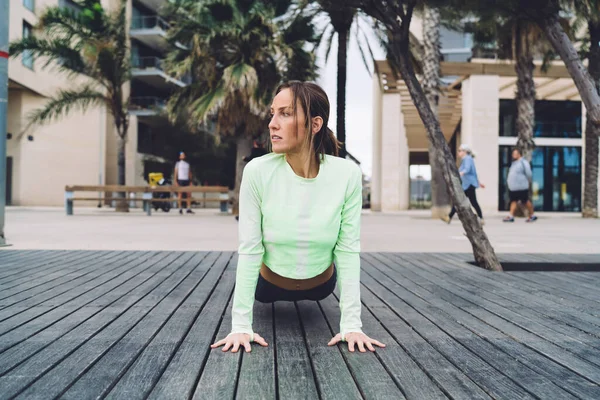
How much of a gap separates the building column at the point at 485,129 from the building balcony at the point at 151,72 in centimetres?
1880

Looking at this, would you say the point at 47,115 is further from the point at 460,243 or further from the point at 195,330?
the point at 195,330

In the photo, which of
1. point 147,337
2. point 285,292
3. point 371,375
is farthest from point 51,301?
point 371,375

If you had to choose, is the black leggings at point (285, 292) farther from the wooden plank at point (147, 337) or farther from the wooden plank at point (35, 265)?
the wooden plank at point (35, 265)

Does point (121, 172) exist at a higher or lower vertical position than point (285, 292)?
higher

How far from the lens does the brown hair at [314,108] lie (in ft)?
Answer: 7.46

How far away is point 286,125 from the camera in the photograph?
228 cm

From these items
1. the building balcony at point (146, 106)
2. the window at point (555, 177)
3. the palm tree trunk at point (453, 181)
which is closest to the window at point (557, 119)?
the window at point (555, 177)

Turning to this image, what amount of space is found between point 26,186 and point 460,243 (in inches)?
996

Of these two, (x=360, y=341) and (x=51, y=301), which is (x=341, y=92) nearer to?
(x=51, y=301)

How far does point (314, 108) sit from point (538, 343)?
1573 mm

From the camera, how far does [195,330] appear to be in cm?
266

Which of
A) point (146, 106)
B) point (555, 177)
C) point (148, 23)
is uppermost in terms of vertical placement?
point (148, 23)

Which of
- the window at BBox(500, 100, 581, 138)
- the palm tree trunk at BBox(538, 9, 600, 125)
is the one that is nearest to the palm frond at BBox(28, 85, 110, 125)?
the palm tree trunk at BBox(538, 9, 600, 125)

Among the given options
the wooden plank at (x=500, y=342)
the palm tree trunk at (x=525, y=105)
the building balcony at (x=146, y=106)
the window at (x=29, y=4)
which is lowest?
the wooden plank at (x=500, y=342)
